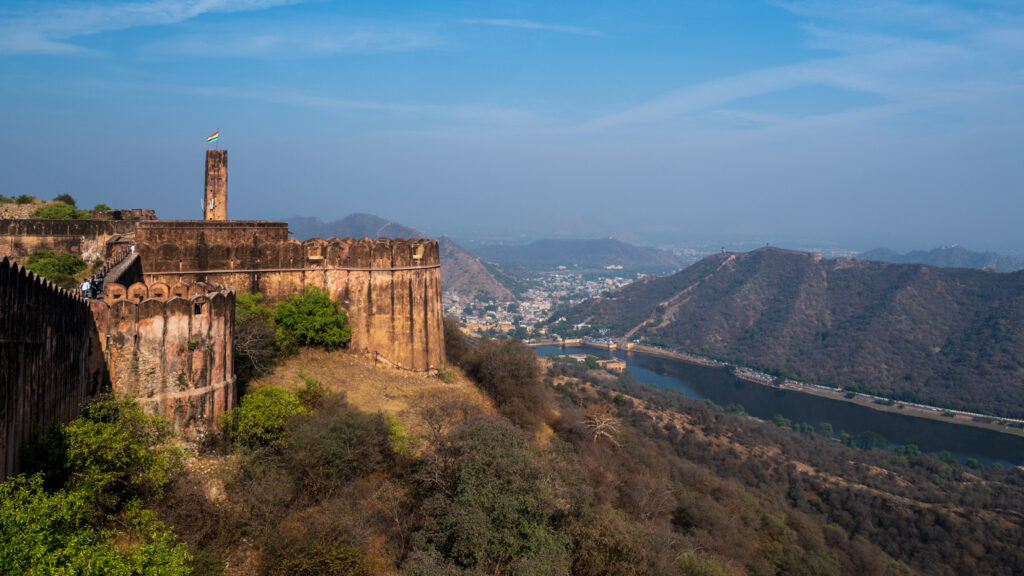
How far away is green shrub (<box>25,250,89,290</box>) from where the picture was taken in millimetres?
21175

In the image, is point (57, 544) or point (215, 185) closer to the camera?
point (57, 544)

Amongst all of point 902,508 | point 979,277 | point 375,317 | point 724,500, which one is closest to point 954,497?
point 902,508

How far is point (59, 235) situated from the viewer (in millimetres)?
24281

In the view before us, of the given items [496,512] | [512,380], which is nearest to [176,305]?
[496,512]

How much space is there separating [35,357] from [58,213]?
22051mm

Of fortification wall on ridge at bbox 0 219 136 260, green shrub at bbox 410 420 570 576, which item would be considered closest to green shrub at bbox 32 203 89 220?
fortification wall on ridge at bbox 0 219 136 260

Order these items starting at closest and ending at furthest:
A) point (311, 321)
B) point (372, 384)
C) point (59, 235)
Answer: point (372, 384) → point (311, 321) → point (59, 235)

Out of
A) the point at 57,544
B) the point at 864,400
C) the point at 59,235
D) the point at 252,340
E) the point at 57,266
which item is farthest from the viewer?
the point at 864,400

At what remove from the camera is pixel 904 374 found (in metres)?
105

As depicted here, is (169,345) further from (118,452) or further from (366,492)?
(366,492)

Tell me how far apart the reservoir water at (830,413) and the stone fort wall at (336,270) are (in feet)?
250

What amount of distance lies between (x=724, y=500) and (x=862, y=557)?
1049cm

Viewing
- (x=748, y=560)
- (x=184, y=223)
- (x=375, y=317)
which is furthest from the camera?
(x=748, y=560)

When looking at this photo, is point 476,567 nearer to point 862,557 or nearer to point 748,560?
→ point 748,560
